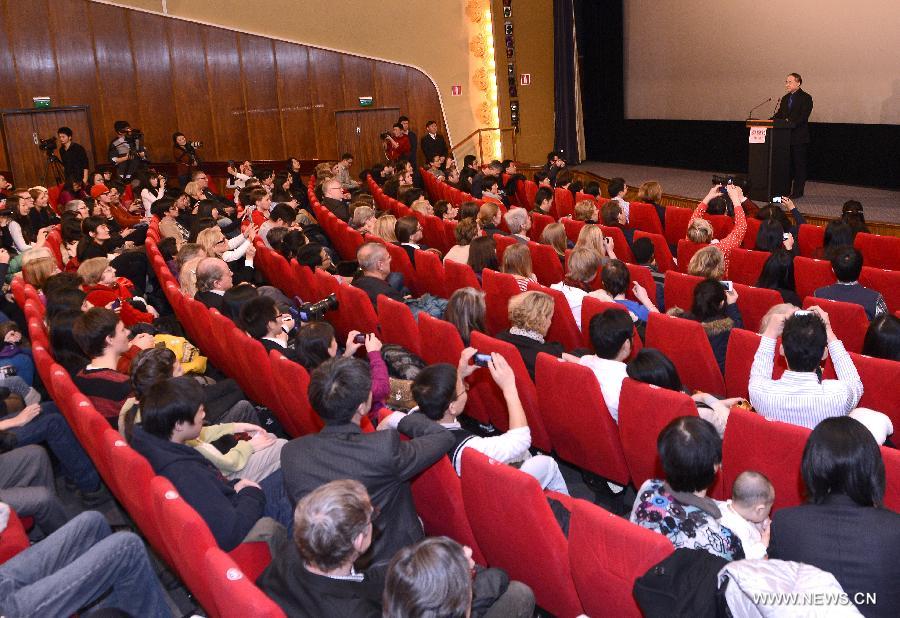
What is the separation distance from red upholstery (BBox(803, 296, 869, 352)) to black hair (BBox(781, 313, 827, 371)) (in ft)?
3.56

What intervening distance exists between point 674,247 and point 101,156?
835cm

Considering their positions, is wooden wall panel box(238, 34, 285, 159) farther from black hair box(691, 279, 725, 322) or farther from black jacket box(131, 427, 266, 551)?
black jacket box(131, 427, 266, 551)

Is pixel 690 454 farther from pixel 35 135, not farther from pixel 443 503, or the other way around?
pixel 35 135

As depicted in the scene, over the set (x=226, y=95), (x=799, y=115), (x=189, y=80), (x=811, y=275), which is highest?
(x=189, y=80)

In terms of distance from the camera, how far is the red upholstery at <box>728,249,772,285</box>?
5.38m

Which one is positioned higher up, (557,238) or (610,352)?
(557,238)

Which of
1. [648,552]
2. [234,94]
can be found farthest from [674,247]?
[234,94]

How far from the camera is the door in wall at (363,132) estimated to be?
1357 cm

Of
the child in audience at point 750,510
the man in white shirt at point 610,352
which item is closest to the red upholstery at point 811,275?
the man in white shirt at point 610,352

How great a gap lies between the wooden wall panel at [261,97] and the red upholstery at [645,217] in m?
7.20

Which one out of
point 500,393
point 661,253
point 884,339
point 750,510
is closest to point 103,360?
point 500,393

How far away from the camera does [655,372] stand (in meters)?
3.09

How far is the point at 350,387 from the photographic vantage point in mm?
2627

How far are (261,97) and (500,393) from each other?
10325 mm
